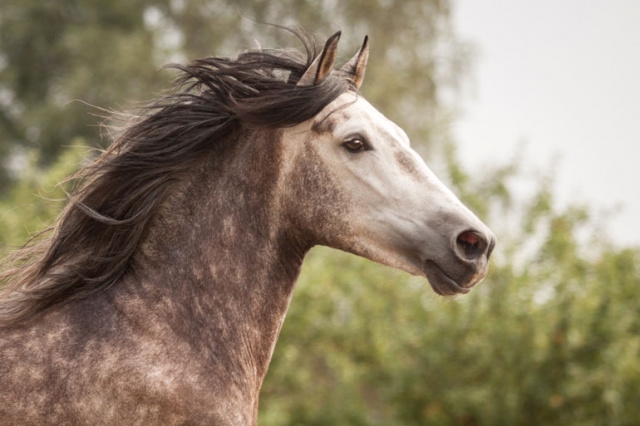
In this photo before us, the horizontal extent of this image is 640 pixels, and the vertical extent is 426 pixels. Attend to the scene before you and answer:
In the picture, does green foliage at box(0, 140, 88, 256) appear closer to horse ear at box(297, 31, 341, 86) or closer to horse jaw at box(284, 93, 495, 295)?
horse ear at box(297, 31, 341, 86)

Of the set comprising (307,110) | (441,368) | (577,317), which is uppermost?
(307,110)

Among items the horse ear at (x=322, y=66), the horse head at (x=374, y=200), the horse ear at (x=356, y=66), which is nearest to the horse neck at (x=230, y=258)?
the horse head at (x=374, y=200)

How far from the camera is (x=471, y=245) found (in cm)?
383

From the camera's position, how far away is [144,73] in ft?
77.6

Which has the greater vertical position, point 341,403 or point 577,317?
point 577,317

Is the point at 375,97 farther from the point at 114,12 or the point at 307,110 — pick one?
the point at 307,110

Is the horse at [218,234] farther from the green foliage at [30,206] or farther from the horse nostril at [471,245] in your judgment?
the green foliage at [30,206]

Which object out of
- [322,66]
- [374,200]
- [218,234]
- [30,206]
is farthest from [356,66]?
[30,206]

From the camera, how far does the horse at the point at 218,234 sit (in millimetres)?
3672

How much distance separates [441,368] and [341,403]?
2076mm

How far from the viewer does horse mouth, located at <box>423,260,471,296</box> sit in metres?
3.85

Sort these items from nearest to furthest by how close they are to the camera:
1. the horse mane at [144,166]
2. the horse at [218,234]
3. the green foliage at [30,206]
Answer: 1. the horse at [218,234]
2. the horse mane at [144,166]
3. the green foliage at [30,206]

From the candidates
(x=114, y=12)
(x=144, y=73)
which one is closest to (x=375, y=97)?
(x=144, y=73)

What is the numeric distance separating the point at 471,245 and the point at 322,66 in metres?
1.03
